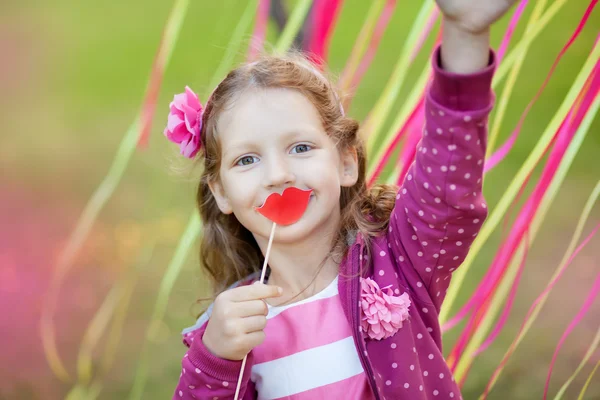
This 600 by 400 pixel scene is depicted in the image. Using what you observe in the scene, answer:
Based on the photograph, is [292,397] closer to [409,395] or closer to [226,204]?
[409,395]

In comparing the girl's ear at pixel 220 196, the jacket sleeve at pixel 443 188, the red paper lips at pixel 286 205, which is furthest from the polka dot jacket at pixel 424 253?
the girl's ear at pixel 220 196

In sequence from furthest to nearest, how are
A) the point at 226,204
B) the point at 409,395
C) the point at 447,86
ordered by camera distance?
the point at 226,204 → the point at 409,395 → the point at 447,86

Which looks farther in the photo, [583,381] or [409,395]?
[583,381]

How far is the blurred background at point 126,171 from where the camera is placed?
1658 millimetres

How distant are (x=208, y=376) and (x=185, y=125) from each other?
0.44 meters

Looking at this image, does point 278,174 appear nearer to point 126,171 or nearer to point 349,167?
point 349,167

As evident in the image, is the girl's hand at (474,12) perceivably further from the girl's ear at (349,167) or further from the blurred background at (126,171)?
the blurred background at (126,171)

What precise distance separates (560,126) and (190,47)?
0.89m

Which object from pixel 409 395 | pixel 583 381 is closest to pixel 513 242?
pixel 583 381

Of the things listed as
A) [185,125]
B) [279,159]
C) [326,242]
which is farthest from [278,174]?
[185,125]

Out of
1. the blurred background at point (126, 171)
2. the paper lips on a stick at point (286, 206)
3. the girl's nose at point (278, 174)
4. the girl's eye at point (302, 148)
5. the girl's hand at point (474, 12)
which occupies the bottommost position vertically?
the blurred background at point (126, 171)

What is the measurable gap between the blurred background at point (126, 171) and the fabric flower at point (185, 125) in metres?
0.45

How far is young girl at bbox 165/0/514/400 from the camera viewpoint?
90cm

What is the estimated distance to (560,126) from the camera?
5.40ft
